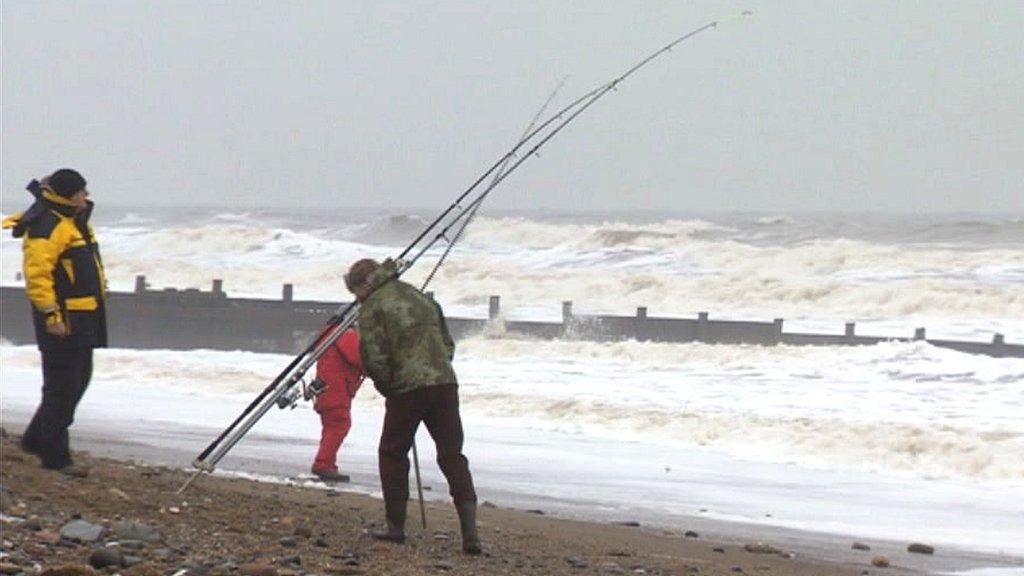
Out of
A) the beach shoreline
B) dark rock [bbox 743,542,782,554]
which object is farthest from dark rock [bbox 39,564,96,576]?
dark rock [bbox 743,542,782,554]

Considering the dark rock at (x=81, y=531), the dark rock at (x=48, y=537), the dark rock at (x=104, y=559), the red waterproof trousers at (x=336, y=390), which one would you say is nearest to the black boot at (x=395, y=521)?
the dark rock at (x=81, y=531)

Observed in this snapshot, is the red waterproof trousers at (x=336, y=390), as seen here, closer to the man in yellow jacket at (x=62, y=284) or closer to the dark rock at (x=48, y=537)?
the man in yellow jacket at (x=62, y=284)

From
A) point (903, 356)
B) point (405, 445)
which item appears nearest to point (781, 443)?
point (903, 356)

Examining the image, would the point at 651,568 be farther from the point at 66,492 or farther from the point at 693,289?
the point at 693,289

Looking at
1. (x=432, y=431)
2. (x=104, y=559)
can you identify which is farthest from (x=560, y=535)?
(x=104, y=559)

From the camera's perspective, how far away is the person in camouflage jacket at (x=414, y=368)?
25.7 ft

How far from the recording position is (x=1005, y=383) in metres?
21.0

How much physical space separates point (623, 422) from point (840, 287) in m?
24.3

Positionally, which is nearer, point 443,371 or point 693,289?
point 443,371

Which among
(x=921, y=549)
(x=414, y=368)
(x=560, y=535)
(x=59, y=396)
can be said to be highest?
(x=414, y=368)

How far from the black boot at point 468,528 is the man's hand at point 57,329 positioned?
6.44 feet

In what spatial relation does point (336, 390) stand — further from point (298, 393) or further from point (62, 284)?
point (62, 284)

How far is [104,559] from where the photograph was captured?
6438 millimetres

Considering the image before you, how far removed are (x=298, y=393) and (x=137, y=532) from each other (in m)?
2.59
